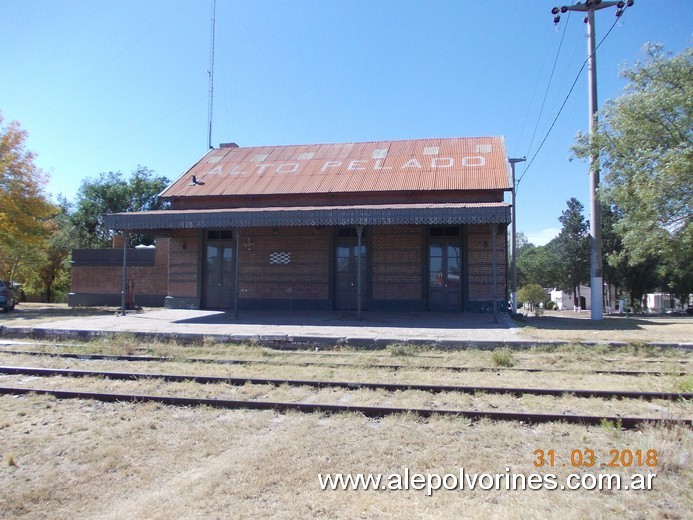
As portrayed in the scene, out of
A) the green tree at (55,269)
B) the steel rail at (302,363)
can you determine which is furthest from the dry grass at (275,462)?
the green tree at (55,269)

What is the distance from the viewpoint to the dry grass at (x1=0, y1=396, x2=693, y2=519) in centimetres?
364

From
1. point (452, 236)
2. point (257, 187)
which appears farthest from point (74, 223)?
point (452, 236)

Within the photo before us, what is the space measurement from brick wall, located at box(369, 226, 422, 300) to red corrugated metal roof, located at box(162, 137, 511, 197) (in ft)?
5.32

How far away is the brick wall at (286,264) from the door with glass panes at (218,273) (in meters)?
0.62

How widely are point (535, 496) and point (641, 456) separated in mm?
1377

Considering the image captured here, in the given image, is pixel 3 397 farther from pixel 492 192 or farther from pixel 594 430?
pixel 492 192

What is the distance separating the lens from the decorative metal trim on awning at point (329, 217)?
1370 cm

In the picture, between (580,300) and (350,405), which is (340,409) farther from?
(580,300)

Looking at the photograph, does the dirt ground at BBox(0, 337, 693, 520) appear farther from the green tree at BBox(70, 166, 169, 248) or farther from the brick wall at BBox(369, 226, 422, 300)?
the green tree at BBox(70, 166, 169, 248)

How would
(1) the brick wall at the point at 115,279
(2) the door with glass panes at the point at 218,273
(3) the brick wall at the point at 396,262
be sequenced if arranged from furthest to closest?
(1) the brick wall at the point at 115,279, (2) the door with glass panes at the point at 218,273, (3) the brick wall at the point at 396,262

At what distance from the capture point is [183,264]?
768 inches

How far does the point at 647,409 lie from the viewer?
623cm

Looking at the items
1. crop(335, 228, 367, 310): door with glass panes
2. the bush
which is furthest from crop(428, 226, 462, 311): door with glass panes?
the bush

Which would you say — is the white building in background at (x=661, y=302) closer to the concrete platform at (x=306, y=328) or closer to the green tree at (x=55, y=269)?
the concrete platform at (x=306, y=328)
